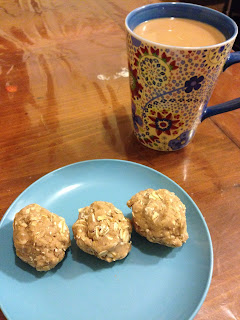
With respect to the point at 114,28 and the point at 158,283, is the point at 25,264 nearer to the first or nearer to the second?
the point at 158,283

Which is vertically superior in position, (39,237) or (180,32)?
(180,32)

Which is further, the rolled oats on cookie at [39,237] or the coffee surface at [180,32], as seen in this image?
the coffee surface at [180,32]

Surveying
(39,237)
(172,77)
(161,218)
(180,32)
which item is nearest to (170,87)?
(172,77)

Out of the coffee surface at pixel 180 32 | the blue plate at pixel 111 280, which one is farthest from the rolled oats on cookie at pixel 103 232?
the coffee surface at pixel 180 32

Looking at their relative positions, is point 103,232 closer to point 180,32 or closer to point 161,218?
point 161,218

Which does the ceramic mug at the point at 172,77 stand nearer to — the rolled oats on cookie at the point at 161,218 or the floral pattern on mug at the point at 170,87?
the floral pattern on mug at the point at 170,87

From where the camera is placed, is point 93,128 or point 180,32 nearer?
point 180,32

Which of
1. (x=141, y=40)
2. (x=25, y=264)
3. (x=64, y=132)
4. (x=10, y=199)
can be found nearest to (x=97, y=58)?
(x=64, y=132)
